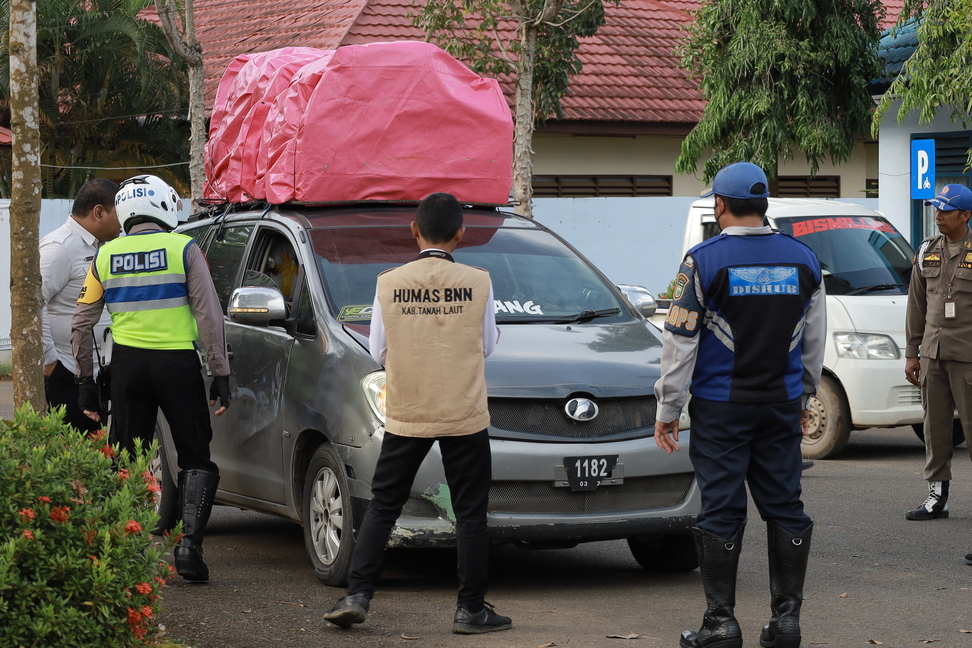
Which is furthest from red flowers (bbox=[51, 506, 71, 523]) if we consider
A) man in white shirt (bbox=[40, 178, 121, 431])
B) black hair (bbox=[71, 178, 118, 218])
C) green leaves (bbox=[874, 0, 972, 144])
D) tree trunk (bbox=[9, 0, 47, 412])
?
green leaves (bbox=[874, 0, 972, 144])

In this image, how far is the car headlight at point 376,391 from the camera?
6.26 metres

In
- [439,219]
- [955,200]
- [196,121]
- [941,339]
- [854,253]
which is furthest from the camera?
[196,121]

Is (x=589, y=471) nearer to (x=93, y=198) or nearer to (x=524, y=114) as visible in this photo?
A: (x=93, y=198)

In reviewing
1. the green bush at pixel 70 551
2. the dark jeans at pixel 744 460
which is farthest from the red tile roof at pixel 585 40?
the green bush at pixel 70 551

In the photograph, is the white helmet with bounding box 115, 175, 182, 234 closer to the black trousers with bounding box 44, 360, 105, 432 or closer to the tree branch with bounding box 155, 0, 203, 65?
the black trousers with bounding box 44, 360, 105, 432

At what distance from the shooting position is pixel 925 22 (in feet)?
52.4

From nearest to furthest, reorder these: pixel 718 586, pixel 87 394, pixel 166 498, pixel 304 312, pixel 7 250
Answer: pixel 718 586 < pixel 87 394 < pixel 304 312 < pixel 166 498 < pixel 7 250

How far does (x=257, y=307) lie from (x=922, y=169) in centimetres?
1346

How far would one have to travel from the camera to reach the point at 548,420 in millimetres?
6320

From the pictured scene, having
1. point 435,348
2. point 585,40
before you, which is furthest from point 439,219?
point 585,40

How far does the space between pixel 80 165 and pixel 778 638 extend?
19.2 metres

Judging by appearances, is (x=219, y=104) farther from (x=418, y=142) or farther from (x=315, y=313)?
(x=315, y=313)

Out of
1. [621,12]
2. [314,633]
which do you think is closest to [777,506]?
[314,633]

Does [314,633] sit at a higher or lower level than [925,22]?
lower
